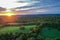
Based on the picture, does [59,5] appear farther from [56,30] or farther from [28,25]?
[28,25]

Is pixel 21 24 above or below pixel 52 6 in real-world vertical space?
below

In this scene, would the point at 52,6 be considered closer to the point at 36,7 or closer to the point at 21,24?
the point at 36,7

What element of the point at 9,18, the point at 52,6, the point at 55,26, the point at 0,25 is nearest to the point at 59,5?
the point at 52,6

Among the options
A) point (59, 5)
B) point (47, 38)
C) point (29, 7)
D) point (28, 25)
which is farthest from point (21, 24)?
point (59, 5)

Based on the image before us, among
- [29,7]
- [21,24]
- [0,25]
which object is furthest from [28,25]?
[0,25]

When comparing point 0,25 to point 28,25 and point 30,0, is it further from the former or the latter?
point 30,0

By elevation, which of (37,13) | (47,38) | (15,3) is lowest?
(47,38)

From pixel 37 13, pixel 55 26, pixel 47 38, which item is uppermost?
pixel 37 13

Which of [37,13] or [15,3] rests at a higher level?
[15,3]
